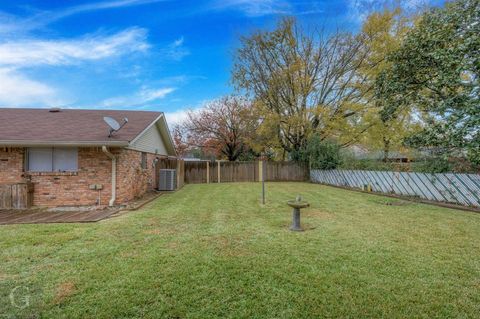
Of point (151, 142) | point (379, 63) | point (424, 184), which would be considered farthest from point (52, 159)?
point (379, 63)

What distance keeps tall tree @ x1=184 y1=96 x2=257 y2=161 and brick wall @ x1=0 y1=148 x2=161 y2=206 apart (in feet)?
47.7

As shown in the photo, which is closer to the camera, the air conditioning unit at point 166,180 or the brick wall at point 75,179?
the brick wall at point 75,179

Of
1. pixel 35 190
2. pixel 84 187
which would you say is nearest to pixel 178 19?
pixel 84 187

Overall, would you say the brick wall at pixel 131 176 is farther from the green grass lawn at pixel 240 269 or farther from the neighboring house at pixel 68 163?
the green grass lawn at pixel 240 269

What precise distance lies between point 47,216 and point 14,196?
2.09m

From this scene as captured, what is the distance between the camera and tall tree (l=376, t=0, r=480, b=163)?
184 inches

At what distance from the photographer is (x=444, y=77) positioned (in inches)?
244

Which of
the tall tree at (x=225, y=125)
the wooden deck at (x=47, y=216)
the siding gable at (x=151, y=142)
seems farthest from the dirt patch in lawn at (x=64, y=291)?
the tall tree at (x=225, y=125)

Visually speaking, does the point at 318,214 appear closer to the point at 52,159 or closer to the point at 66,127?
the point at 52,159

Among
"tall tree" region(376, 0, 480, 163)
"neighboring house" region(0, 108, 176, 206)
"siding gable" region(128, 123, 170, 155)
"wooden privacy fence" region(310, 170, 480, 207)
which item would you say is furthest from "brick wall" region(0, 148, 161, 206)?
"wooden privacy fence" region(310, 170, 480, 207)

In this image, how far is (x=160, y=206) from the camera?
27.8 feet

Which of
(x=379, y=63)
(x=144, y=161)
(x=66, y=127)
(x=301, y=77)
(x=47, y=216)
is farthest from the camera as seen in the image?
(x=301, y=77)

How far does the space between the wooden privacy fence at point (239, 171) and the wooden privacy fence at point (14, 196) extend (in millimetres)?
10529

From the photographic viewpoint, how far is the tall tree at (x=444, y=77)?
15.3 ft
